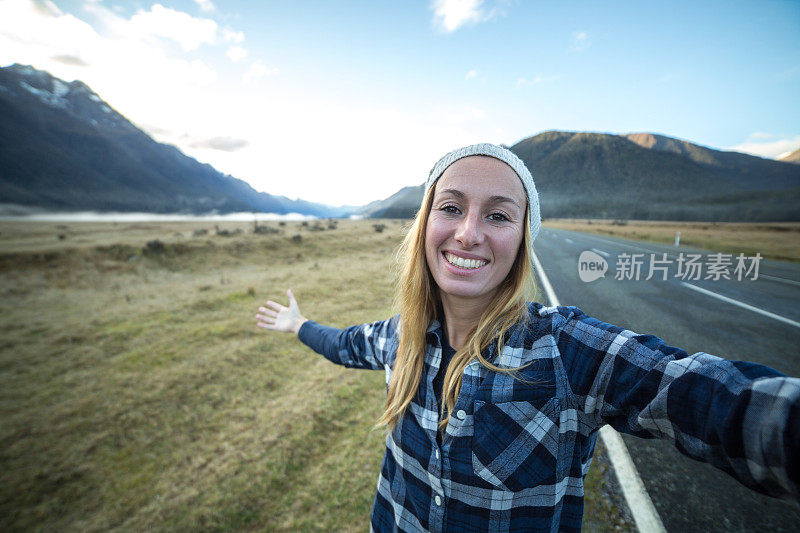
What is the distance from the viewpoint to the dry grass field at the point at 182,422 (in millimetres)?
2500

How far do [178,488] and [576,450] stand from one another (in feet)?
11.5

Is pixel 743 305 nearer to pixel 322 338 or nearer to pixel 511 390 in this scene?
pixel 511 390

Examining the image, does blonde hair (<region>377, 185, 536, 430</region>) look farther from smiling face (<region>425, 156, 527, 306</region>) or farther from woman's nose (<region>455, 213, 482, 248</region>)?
woman's nose (<region>455, 213, 482, 248</region>)

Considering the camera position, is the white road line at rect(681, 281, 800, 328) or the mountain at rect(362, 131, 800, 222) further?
the mountain at rect(362, 131, 800, 222)

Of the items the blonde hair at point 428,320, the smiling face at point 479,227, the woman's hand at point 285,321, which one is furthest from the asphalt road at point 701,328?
the woman's hand at point 285,321

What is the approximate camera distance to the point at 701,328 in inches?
185

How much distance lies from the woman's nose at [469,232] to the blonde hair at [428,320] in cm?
30

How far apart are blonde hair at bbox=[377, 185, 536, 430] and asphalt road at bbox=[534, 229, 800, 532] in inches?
75.4

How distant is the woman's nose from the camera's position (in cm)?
138

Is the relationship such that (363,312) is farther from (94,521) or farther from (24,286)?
(24,286)

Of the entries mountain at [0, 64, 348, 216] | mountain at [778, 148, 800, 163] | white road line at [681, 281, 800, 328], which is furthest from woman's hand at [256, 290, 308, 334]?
mountain at [778, 148, 800, 163]

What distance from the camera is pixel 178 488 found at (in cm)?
271

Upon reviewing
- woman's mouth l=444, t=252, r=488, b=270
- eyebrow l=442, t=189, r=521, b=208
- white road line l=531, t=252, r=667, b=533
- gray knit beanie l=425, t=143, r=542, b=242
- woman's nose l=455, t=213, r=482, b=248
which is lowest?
white road line l=531, t=252, r=667, b=533

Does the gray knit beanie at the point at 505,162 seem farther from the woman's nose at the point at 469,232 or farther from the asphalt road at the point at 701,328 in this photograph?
the asphalt road at the point at 701,328
